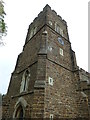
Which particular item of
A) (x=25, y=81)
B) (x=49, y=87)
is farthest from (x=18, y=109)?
(x=49, y=87)

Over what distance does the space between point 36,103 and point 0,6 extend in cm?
643

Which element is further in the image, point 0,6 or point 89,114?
point 89,114

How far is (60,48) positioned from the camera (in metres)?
15.1

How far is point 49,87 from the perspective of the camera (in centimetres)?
1052

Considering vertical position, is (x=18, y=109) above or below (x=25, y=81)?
below

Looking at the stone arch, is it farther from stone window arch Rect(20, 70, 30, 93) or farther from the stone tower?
stone window arch Rect(20, 70, 30, 93)

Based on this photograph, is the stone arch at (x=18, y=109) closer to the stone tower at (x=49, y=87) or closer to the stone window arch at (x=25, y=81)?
the stone tower at (x=49, y=87)

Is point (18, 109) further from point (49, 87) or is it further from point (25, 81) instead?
point (49, 87)

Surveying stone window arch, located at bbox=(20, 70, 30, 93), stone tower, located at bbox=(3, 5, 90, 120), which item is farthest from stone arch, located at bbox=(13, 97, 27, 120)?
stone window arch, located at bbox=(20, 70, 30, 93)

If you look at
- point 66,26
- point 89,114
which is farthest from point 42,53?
point 66,26

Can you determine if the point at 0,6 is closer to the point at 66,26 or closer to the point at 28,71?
the point at 28,71

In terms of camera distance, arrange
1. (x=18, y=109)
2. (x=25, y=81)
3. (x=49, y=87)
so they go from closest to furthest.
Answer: (x=49, y=87)
(x=18, y=109)
(x=25, y=81)

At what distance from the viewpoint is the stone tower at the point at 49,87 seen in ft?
31.7

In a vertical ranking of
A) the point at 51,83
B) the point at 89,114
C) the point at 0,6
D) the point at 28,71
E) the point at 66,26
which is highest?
the point at 66,26
